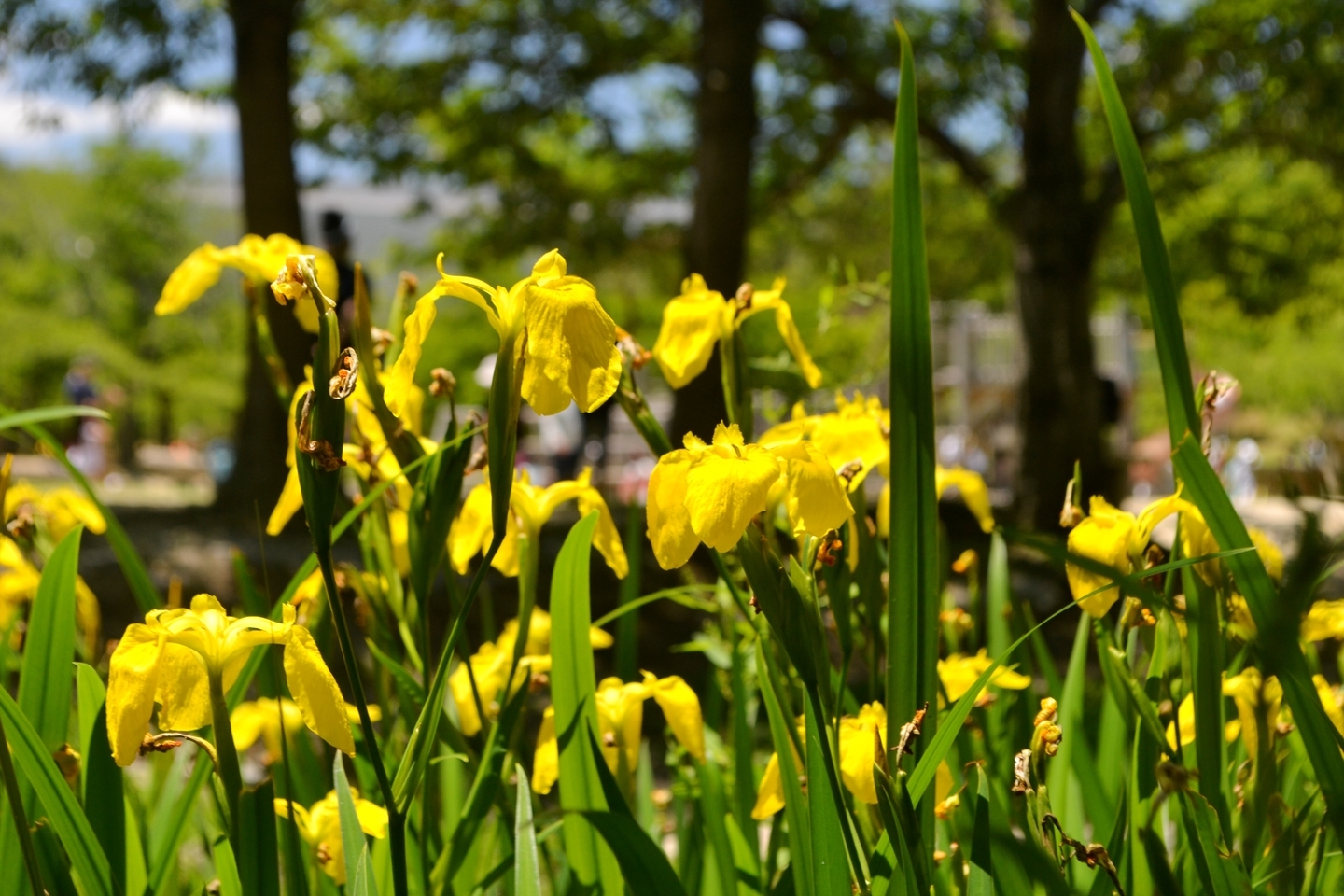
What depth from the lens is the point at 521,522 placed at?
3.49 feet

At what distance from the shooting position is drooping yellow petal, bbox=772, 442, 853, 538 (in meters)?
0.76

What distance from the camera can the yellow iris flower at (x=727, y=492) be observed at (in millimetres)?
704

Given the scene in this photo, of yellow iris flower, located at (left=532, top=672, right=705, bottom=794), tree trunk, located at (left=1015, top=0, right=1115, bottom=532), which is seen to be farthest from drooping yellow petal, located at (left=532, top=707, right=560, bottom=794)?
tree trunk, located at (left=1015, top=0, right=1115, bottom=532)

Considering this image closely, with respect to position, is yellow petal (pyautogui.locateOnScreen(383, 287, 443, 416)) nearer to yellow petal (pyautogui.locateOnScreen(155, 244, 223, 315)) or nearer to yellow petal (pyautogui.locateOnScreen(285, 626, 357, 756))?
yellow petal (pyautogui.locateOnScreen(285, 626, 357, 756))

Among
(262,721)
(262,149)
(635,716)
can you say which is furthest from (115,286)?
(635,716)

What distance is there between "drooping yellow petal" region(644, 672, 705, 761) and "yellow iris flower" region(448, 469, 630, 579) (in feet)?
0.36

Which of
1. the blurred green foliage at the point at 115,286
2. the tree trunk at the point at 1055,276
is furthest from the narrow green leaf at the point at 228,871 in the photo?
the blurred green foliage at the point at 115,286

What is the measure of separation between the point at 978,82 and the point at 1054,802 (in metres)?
8.03

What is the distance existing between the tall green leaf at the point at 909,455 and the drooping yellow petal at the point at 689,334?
28cm

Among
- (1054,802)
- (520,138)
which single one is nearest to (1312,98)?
(520,138)

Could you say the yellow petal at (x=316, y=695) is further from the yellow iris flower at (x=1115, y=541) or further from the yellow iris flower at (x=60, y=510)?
the yellow iris flower at (x=60, y=510)

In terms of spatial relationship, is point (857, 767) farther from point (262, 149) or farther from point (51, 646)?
point (262, 149)

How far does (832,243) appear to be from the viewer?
12.2m

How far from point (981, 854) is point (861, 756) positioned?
133 millimetres
